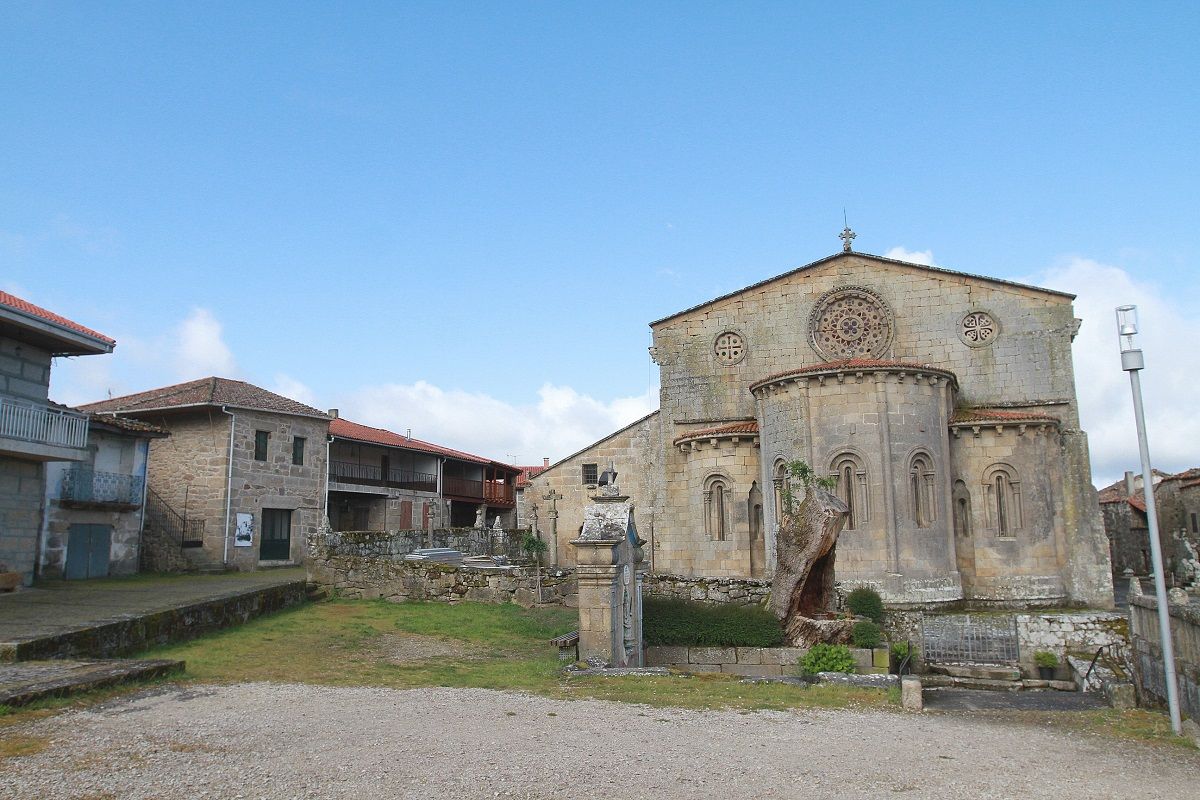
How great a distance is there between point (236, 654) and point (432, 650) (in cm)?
305

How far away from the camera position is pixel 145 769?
19.8 feet

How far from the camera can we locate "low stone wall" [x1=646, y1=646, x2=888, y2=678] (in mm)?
14039

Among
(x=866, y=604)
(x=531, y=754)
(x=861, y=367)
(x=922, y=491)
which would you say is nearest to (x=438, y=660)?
(x=531, y=754)

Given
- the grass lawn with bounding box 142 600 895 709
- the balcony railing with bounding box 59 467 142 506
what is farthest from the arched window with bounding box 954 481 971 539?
the balcony railing with bounding box 59 467 142 506

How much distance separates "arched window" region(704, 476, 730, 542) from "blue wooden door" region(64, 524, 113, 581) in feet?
56.0

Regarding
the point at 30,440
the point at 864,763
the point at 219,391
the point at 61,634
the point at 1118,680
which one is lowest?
the point at 1118,680

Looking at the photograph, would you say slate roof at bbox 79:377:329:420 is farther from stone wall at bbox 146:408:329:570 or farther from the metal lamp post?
the metal lamp post

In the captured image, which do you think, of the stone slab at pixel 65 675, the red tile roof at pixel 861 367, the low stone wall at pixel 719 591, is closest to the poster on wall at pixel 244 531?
the low stone wall at pixel 719 591

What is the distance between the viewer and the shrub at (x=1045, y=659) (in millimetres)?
19556

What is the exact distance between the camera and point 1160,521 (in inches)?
1533

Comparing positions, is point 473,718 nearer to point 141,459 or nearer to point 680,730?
point 680,730

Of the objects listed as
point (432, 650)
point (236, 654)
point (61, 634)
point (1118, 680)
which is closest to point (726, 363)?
point (1118, 680)

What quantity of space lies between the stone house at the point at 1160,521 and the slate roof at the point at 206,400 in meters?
34.3

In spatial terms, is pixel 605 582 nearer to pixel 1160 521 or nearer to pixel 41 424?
pixel 41 424
